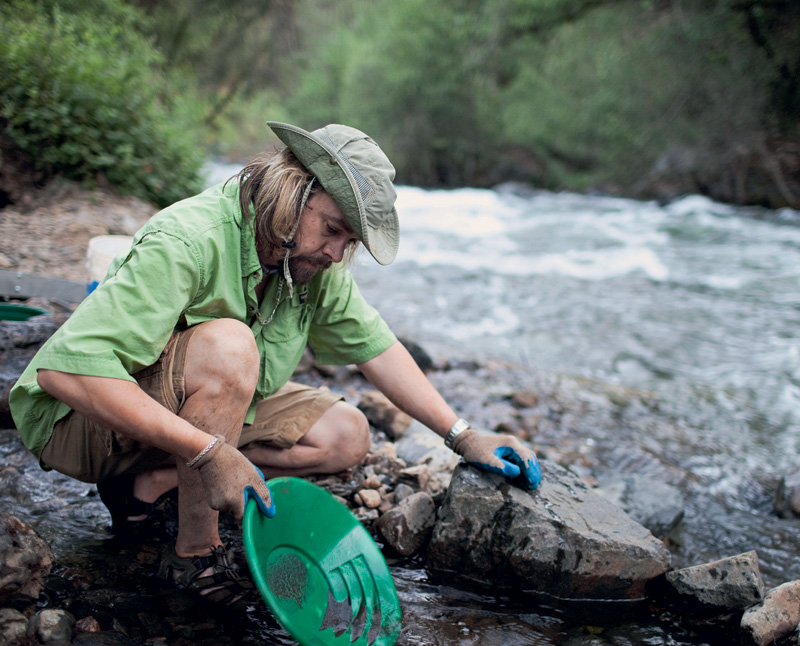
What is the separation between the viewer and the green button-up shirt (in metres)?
1.42

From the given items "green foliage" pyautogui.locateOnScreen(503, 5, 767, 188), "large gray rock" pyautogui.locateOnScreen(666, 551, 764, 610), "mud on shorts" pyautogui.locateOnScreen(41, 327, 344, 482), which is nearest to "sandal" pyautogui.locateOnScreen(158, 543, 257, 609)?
"mud on shorts" pyautogui.locateOnScreen(41, 327, 344, 482)

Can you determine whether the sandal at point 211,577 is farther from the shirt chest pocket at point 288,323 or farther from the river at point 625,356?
the shirt chest pocket at point 288,323

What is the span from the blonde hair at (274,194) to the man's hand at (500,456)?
35.8 inches

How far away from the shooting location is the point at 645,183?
49.5ft

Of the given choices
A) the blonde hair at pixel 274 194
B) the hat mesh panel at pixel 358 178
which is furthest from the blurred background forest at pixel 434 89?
the hat mesh panel at pixel 358 178

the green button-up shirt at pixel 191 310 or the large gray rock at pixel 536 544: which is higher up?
the green button-up shirt at pixel 191 310

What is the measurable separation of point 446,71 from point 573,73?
3629 millimetres

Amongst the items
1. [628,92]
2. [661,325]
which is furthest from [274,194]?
[628,92]

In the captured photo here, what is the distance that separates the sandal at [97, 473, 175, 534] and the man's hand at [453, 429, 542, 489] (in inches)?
38.9

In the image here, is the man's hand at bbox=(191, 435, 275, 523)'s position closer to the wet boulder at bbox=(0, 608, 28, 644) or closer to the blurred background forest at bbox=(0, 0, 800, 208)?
the wet boulder at bbox=(0, 608, 28, 644)

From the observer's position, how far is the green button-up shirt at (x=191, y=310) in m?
1.42

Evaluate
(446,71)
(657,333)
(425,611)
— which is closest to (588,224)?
(657,333)

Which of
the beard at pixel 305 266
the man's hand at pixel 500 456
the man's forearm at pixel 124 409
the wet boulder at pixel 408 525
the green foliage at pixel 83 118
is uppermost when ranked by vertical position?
the green foliage at pixel 83 118

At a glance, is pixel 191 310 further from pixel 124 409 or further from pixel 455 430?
pixel 455 430
